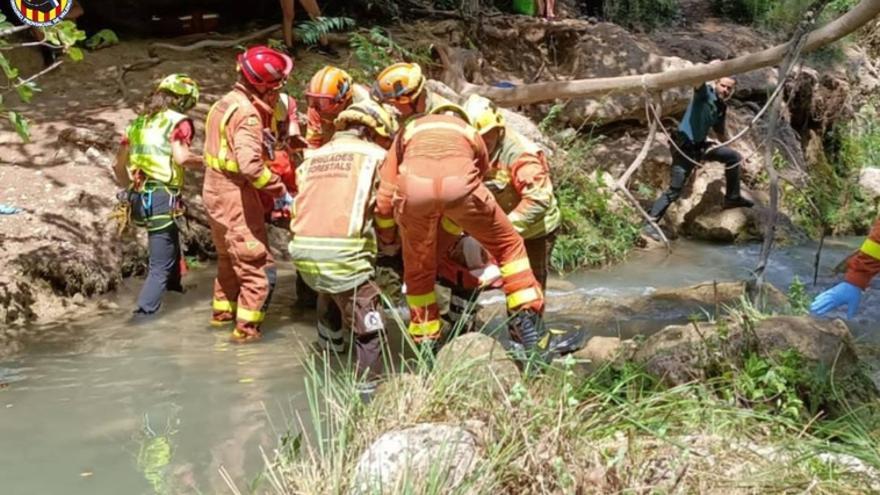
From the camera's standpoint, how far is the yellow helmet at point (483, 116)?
4.72 metres

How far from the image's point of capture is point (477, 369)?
330 centimetres

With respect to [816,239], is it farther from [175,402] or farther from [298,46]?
[175,402]

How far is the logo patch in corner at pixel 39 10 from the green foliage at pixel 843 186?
23.0ft

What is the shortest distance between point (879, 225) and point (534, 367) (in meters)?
1.67

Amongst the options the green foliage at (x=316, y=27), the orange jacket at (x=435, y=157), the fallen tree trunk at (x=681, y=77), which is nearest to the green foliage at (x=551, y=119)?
the fallen tree trunk at (x=681, y=77)

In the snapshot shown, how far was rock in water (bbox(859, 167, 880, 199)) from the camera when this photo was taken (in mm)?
10711

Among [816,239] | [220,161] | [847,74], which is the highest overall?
[220,161]

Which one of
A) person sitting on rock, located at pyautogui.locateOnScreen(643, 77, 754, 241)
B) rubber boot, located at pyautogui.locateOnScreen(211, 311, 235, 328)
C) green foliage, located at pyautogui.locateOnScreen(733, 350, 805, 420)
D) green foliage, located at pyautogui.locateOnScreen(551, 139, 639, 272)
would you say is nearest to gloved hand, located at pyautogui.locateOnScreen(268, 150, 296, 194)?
rubber boot, located at pyautogui.locateOnScreen(211, 311, 235, 328)

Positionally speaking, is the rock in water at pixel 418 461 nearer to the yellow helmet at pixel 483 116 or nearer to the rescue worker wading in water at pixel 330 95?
the yellow helmet at pixel 483 116

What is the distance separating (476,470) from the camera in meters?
2.70

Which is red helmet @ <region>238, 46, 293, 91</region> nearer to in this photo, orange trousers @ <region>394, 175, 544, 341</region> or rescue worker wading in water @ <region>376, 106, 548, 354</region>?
rescue worker wading in water @ <region>376, 106, 548, 354</region>

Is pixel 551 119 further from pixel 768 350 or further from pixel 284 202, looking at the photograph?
pixel 768 350

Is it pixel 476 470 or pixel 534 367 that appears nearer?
pixel 476 470

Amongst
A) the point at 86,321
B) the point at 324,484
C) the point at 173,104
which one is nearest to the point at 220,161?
the point at 173,104
